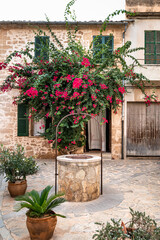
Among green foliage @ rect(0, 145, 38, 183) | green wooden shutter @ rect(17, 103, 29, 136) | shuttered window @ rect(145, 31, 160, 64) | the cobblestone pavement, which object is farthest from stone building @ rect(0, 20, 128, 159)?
green foliage @ rect(0, 145, 38, 183)

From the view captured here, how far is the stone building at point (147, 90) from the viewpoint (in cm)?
1009

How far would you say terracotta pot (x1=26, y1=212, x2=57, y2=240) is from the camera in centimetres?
298

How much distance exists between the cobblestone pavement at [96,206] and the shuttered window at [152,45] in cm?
554

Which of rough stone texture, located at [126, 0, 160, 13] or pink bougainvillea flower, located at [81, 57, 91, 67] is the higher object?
rough stone texture, located at [126, 0, 160, 13]

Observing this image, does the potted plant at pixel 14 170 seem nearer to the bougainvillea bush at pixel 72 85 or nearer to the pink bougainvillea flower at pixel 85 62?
A: the bougainvillea bush at pixel 72 85

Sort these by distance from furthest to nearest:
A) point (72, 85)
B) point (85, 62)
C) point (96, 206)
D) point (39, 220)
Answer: point (72, 85), point (85, 62), point (96, 206), point (39, 220)

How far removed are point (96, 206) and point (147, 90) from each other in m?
7.28

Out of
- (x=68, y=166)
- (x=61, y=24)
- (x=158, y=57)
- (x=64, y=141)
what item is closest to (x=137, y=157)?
(x=64, y=141)

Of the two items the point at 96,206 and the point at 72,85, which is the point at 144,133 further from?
the point at 96,206

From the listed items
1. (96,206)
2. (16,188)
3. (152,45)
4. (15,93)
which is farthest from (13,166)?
(152,45)

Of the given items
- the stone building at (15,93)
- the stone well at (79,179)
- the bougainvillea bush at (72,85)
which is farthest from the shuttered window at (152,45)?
the stone well at (79,179)

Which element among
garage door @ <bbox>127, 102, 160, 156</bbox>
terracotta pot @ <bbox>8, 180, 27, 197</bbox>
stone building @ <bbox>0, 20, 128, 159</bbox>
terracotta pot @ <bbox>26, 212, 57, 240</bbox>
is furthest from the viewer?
garage door @ <bbox>127, 102, 160, 156</bbox>

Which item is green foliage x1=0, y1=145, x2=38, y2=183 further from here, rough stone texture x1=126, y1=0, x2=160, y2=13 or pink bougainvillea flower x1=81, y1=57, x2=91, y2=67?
rough stone texture x1=126, y1=0, x2=160, y2=13

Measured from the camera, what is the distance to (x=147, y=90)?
33.6 ft
